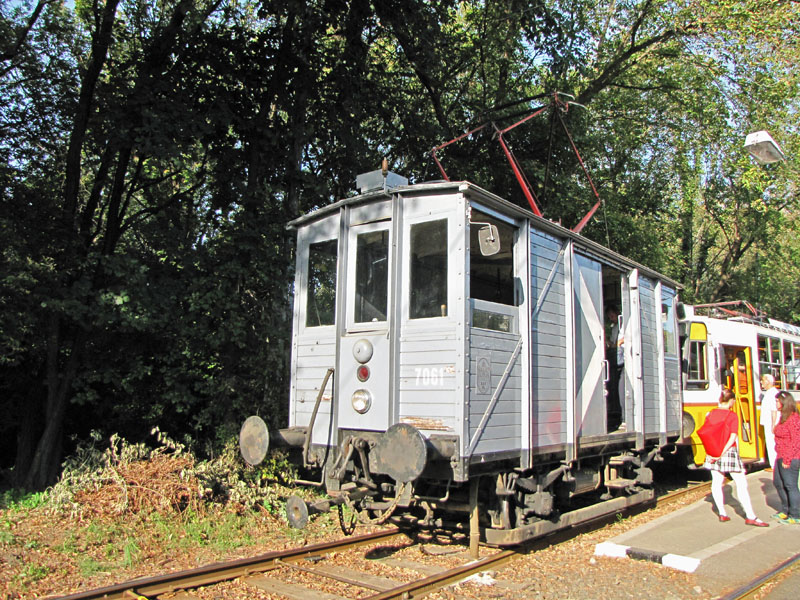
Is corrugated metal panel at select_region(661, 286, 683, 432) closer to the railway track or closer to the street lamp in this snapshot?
the street lamp

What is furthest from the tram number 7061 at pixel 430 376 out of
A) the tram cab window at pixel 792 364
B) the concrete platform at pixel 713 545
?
the tram cab window at pixel 792 364

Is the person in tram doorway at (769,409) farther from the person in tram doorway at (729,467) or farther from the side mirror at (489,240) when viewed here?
the side mirror at (489,240)

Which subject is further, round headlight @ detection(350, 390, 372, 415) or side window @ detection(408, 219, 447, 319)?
round headlight @ detection(350, 390, 372, 415)

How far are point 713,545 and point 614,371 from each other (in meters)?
3.16

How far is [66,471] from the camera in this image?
835 centimetres

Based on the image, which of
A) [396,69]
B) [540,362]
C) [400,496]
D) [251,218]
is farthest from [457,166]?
[400,496]

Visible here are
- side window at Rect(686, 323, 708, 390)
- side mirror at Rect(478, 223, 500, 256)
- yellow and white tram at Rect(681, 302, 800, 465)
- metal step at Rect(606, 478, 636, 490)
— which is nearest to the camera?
side mirror at Rect(478, 223, 500, 256)

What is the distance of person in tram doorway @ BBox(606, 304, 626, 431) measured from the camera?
8.98 meters

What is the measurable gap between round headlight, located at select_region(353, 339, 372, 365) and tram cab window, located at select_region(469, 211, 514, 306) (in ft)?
3.74

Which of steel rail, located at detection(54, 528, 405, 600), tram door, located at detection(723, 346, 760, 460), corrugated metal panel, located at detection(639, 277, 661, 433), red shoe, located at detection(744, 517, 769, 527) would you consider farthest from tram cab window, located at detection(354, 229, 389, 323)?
tram door, located at detection(723, 346, 760, 460)

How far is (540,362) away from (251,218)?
196 inches

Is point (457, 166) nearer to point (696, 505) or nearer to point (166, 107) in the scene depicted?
point (166, 107)

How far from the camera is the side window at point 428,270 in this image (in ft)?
19.4

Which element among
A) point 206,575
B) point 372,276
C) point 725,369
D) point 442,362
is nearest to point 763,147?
point 725,369
